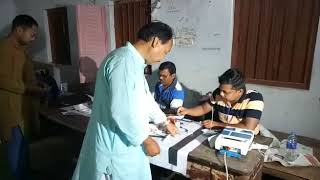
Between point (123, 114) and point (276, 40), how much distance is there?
209 cm

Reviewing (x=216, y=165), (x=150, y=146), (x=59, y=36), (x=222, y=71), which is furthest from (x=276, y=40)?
(x=59, y=36)

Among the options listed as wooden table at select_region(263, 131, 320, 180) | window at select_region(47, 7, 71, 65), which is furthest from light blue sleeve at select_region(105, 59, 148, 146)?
window at select_region(47, 7, 71, 65)

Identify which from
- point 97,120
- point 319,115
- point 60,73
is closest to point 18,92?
point 60,73

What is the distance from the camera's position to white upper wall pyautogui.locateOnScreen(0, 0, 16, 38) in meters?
5.42

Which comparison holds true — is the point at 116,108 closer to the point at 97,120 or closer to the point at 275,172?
the point at 97,120

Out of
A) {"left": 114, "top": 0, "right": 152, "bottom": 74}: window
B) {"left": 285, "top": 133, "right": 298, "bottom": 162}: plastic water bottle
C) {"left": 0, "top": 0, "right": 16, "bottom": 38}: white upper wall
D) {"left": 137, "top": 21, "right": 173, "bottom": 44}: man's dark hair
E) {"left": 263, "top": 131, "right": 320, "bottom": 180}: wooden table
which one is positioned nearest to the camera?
{"left": 137, "top": 21, "right": 173, "bottom": 44}: man's dark hair

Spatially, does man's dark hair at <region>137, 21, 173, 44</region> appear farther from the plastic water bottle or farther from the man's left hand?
the plastic water bottle

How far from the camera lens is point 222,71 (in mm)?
3018

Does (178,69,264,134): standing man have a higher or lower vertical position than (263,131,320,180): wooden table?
higher

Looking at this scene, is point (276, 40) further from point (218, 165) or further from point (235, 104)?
point (218, 165)

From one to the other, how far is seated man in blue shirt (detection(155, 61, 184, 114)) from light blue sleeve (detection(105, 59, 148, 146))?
4.71ft

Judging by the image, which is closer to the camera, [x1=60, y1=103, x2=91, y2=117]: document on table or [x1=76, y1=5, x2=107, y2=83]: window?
[x1=60, y1=103, x2=91, y2=117]: document on table

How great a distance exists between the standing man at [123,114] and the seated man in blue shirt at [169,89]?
1.28m

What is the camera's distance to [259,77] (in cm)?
281
